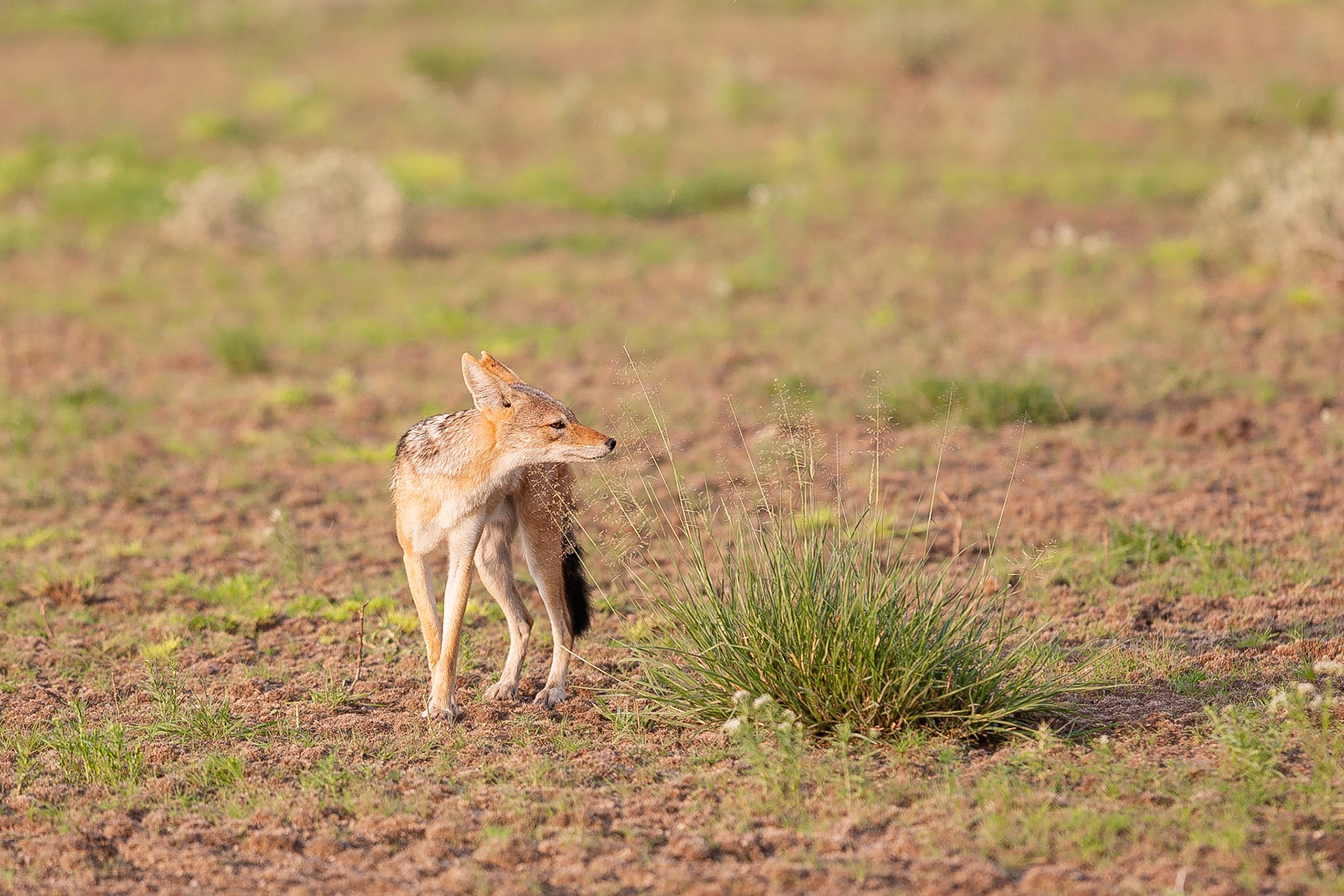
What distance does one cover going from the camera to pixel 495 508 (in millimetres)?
6035

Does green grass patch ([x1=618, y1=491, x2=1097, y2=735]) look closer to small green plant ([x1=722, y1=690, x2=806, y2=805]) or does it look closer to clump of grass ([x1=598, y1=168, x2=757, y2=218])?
small green plant ([x1=722, y1=690, x2=806, y2=805])

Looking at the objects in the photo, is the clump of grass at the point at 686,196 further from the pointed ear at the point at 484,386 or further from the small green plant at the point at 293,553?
the pointed ear at the point at 484,386

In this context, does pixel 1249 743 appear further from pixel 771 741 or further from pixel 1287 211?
pixel 1287 211

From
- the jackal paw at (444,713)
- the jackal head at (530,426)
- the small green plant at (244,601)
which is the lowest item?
the small green plant at (244,601)

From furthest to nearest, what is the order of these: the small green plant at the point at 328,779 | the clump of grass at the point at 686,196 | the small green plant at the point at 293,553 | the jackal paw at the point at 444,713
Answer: the clump of grass at the point at 686,196 → the small green plant at the point at 293,553 → the jackal paw at the point at 444,713 → the small green plant at the point at 328,779

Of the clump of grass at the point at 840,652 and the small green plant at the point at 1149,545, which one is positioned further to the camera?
the small green plant at the point at 1149,545

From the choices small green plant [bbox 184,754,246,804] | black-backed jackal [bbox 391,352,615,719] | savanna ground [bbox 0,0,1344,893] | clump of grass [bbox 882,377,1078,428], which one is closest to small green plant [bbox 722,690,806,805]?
savanna ground [bbox 0,0,1344,893]

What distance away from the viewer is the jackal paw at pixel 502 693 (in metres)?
6.20

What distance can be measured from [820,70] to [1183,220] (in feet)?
26.2

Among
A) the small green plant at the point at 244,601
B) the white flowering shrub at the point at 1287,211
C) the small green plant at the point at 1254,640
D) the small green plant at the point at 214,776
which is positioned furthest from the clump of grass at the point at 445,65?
the small green plant at the point at 214,776

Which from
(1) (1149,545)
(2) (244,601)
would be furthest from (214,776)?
(1) (1149,545)

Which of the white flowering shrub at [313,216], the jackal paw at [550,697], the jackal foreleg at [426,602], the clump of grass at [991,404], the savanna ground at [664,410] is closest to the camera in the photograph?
the savanna ground at [664,410]

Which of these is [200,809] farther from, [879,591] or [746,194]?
[746,194]

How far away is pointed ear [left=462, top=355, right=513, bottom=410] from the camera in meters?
5.89
